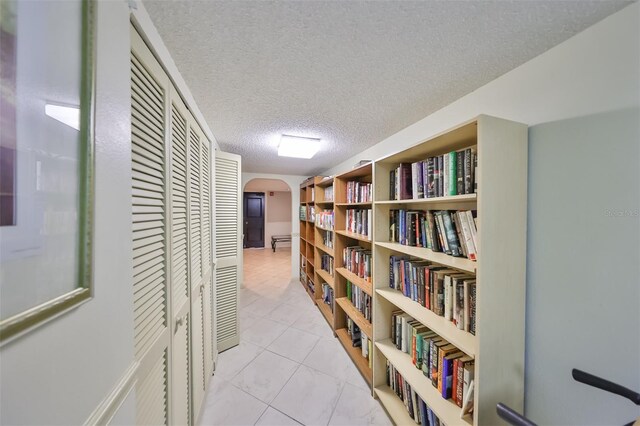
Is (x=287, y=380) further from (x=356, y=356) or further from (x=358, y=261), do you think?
(x=358, y=261)

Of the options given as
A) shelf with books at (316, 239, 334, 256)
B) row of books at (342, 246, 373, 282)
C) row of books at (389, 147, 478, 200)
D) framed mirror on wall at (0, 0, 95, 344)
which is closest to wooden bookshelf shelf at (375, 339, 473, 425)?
row of books at (342, 246, 373, 282)

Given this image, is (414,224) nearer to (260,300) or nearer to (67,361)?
(67,361)

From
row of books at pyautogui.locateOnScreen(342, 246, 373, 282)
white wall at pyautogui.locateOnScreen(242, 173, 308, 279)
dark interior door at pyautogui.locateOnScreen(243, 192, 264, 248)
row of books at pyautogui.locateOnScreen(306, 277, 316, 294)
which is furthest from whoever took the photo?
dark interior door at pyautogui.locateOnScreen(243, 192, 264, 248)

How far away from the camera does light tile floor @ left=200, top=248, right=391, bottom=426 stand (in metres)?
1.45

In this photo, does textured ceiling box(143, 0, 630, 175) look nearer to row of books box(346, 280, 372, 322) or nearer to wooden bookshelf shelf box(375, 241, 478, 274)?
wooden bookshelf shelf box(375, 241, 478, 274)

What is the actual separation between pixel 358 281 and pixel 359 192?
0.80 meters

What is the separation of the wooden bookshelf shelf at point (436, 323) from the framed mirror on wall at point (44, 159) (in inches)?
50.1

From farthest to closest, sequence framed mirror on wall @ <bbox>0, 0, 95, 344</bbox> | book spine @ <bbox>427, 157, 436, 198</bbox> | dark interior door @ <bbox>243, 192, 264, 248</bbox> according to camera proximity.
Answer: dark interior door @ <bbox>243, 192, 264, 248</bbox>, book spine @ <bbox>427, 157, 436, 198</bbox>, framed mirror on wall @ <bbox>0, 0, 95, 344</bbox>

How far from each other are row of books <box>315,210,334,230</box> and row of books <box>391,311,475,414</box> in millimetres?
1356

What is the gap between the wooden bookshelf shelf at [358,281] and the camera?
5.71 ft

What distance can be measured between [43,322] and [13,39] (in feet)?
1.37

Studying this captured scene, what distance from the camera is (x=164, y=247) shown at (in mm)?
920

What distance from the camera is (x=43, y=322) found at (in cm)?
34

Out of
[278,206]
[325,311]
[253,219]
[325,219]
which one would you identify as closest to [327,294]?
[325,311]
